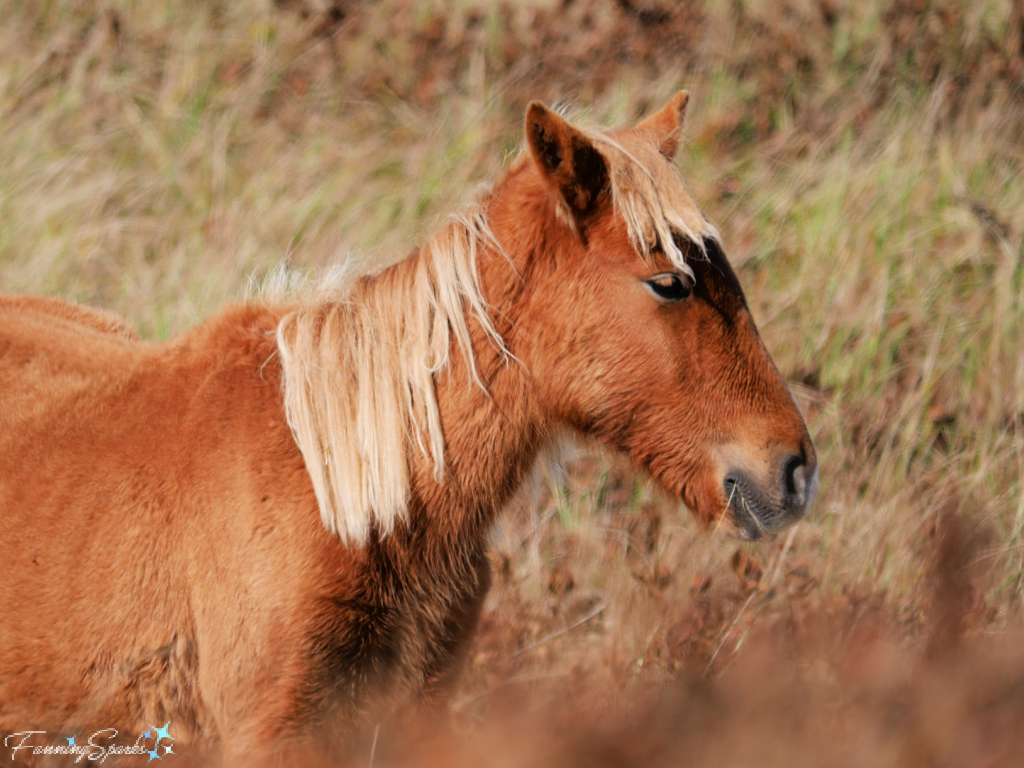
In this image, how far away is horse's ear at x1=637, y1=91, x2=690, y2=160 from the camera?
3.23m

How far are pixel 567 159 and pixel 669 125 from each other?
771 millimetres

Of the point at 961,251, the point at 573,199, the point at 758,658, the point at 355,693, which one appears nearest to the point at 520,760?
the point at 758,658

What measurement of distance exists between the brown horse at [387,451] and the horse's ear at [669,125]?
25cm

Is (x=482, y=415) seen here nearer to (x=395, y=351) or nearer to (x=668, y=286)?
(x=395, y=351)

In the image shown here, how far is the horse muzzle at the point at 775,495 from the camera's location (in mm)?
2756

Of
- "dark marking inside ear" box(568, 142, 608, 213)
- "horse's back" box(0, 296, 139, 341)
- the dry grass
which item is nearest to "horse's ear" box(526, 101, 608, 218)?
"dark marking inside ear" box(568, 142, 608, 213)

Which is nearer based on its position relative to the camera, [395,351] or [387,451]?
[387,451]

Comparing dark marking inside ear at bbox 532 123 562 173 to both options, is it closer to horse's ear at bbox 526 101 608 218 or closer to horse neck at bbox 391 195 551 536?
horse's ear at bbox 526 101 608 218

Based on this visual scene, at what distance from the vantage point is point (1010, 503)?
4.64 meters

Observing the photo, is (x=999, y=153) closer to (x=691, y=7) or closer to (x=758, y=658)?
(x=691, y=7)

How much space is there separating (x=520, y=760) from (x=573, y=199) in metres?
1.72

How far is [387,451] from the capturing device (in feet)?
9.03

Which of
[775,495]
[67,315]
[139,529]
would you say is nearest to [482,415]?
[775,495]

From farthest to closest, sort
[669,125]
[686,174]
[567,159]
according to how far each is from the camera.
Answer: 1. [686,174]
2. [669,125]
3. [567,159]
